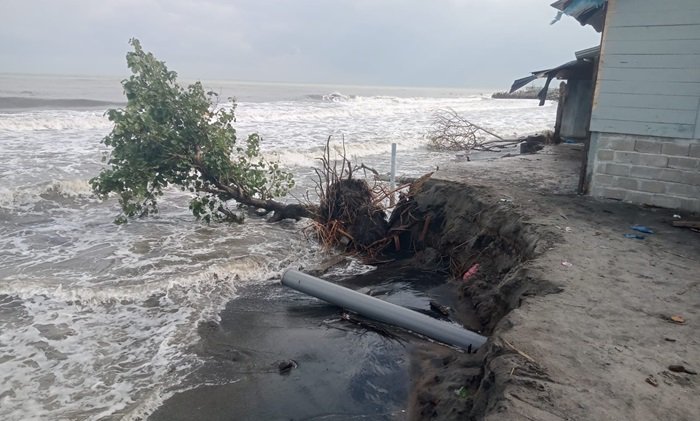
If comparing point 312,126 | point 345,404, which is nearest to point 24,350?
point 345,404

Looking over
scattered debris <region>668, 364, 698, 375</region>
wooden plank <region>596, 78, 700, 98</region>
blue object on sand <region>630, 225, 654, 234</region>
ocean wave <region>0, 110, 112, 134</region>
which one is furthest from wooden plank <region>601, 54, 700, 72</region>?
ocean wave <region>0, 110, 112, 134</region>

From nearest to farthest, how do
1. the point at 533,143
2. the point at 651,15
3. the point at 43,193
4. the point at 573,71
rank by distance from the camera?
the point at 651,15, the point at 43,193, the point at 573,71, the point at 533,143

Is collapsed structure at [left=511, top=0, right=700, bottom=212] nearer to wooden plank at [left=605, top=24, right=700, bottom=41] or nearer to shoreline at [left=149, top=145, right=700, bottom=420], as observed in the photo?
wooden plank at [left=605, top=24, right=700, bottom=41]

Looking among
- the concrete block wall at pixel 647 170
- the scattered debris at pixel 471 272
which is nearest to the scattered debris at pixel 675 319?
the scattered debris at pixel 471 272

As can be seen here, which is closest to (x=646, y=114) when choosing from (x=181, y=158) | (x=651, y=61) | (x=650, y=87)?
(x=650, y=87)

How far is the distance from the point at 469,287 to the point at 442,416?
278cm

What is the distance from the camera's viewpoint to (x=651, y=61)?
6.20 metres

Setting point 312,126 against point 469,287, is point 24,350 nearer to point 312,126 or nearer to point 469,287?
point 469,287

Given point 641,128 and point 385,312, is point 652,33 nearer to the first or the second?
point 641,128

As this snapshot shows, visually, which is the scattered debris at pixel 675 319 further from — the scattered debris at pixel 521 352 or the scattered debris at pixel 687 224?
the scattered debris at pixel 687 224

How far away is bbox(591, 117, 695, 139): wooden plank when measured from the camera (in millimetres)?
6117

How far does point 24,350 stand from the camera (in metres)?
4.95

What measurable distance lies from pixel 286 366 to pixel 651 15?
6.24 m

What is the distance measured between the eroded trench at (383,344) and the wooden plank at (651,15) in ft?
9.35
